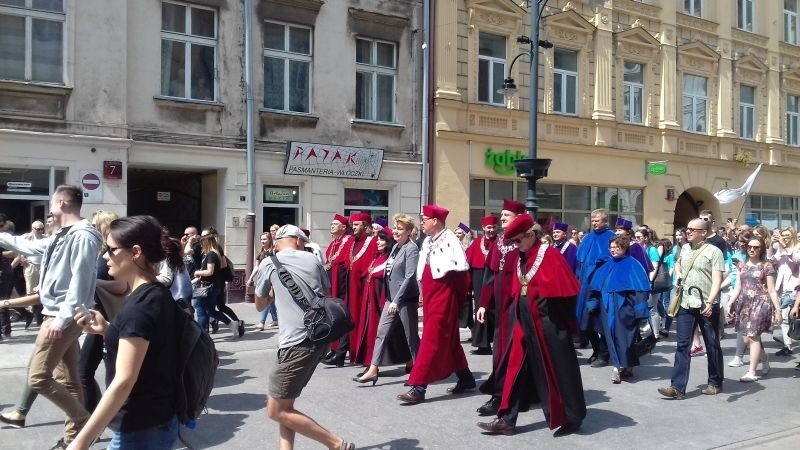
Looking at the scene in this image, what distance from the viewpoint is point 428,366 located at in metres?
7.28

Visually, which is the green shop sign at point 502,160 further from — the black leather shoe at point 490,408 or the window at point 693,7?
the black leather shoe at point 490,408

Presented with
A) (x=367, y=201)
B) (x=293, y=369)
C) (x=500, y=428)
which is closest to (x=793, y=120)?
(x=367, y=201)

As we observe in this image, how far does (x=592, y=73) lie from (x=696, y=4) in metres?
5.67

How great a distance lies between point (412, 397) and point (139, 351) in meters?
4.42

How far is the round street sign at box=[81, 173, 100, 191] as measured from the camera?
45.9ft

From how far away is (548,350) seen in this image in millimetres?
6332

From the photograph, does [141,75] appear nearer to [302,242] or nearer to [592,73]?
[302,242]

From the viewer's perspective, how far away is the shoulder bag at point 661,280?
39.6 ft

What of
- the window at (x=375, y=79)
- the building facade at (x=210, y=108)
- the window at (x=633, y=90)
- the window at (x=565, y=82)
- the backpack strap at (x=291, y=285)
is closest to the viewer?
the backpack strap at (x=291, y=285)

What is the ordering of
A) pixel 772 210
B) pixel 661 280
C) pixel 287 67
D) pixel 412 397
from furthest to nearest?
pixel 772 210 → pixel 287 67 → pixel 661 280 → pixel 412 397

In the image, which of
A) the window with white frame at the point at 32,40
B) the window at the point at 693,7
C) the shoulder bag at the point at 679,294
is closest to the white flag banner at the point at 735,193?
the window at the point at 693,7

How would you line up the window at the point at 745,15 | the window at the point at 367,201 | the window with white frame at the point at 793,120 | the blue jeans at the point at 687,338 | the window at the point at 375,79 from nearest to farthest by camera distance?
the blue jeans at the point at 687,338 → the window at the point at 367,201 → the window at the point at 375,79 → the window at the point at 745,15 → the window with white frame at the point at 793,120

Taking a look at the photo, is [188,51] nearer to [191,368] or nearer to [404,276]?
[404,276]

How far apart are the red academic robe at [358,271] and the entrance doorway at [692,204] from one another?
17468mm
